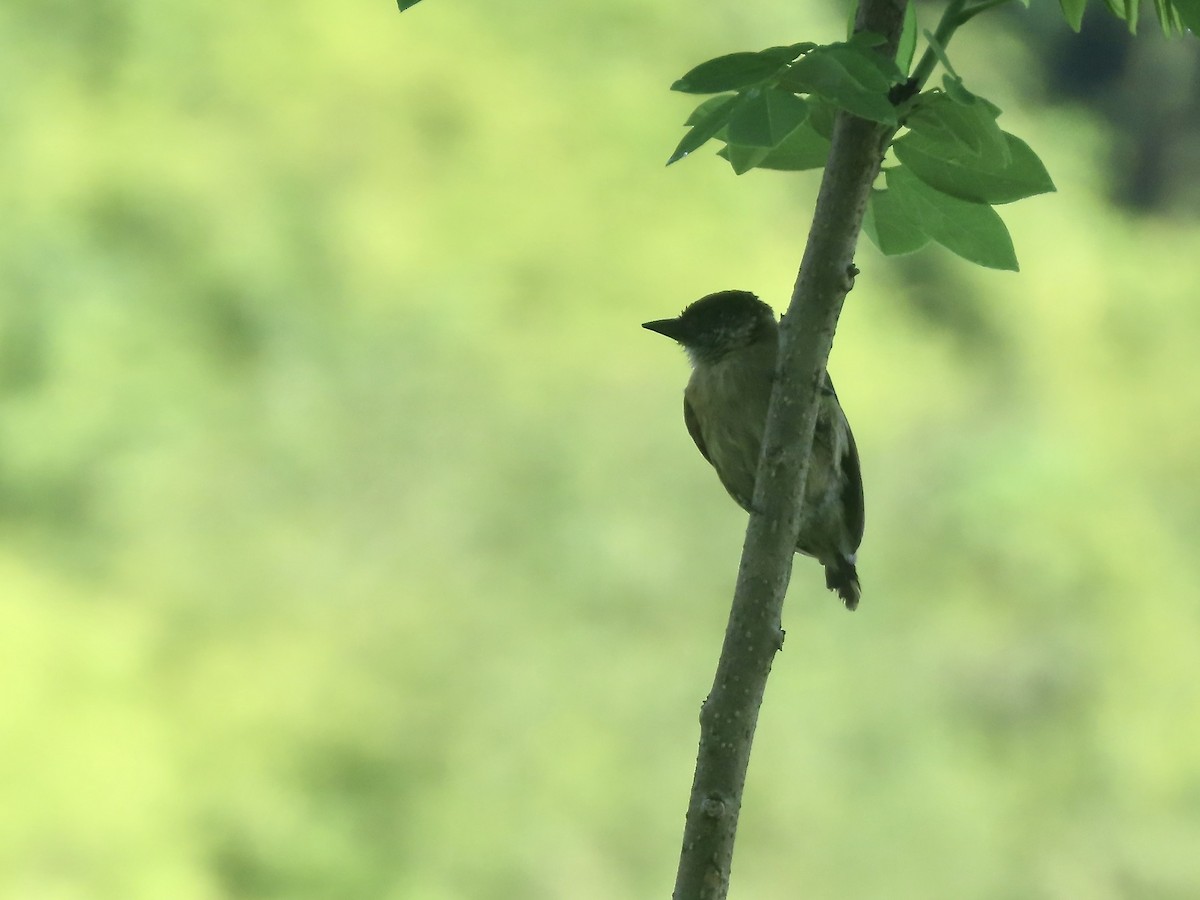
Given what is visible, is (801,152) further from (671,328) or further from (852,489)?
(671,328)

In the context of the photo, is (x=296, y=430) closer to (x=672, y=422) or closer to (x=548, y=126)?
(x=672, y=422)

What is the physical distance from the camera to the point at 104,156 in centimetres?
603

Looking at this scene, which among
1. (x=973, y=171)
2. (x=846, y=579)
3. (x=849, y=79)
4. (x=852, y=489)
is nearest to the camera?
(x=849, y=79)

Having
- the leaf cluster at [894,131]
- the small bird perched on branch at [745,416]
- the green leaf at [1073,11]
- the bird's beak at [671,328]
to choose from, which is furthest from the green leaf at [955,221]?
the bird's beak at [671,328]

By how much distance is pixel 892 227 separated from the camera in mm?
1024

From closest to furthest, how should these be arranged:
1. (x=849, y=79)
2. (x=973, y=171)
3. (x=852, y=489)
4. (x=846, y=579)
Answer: (x=849, y=79) → (x=973, y=171) → (x=852, y=489) → (x=846, y=579)

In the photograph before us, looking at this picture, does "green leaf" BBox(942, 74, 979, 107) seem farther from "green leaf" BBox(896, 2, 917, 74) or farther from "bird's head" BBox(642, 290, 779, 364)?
"bird's head" BBox(642, 290, 779, 364)

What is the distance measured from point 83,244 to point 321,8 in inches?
64.7

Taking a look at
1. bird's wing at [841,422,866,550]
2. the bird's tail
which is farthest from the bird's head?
the bird's tail

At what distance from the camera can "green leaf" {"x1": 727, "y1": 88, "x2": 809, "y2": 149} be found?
0.83 m

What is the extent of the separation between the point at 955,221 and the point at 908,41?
135 millimetres

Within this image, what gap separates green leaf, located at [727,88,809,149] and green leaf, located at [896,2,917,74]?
0.45 ft

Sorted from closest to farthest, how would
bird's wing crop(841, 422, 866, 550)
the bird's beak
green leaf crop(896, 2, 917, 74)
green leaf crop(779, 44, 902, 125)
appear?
1. green leaf crop(779, 44, 902, 125)
2. green leaf crop(896, 2, 917, 74)
3. bird's wing crop(841, 422, 866, 550)
4. the bird's beak

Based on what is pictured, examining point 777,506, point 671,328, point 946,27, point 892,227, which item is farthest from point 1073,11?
point 671,328
